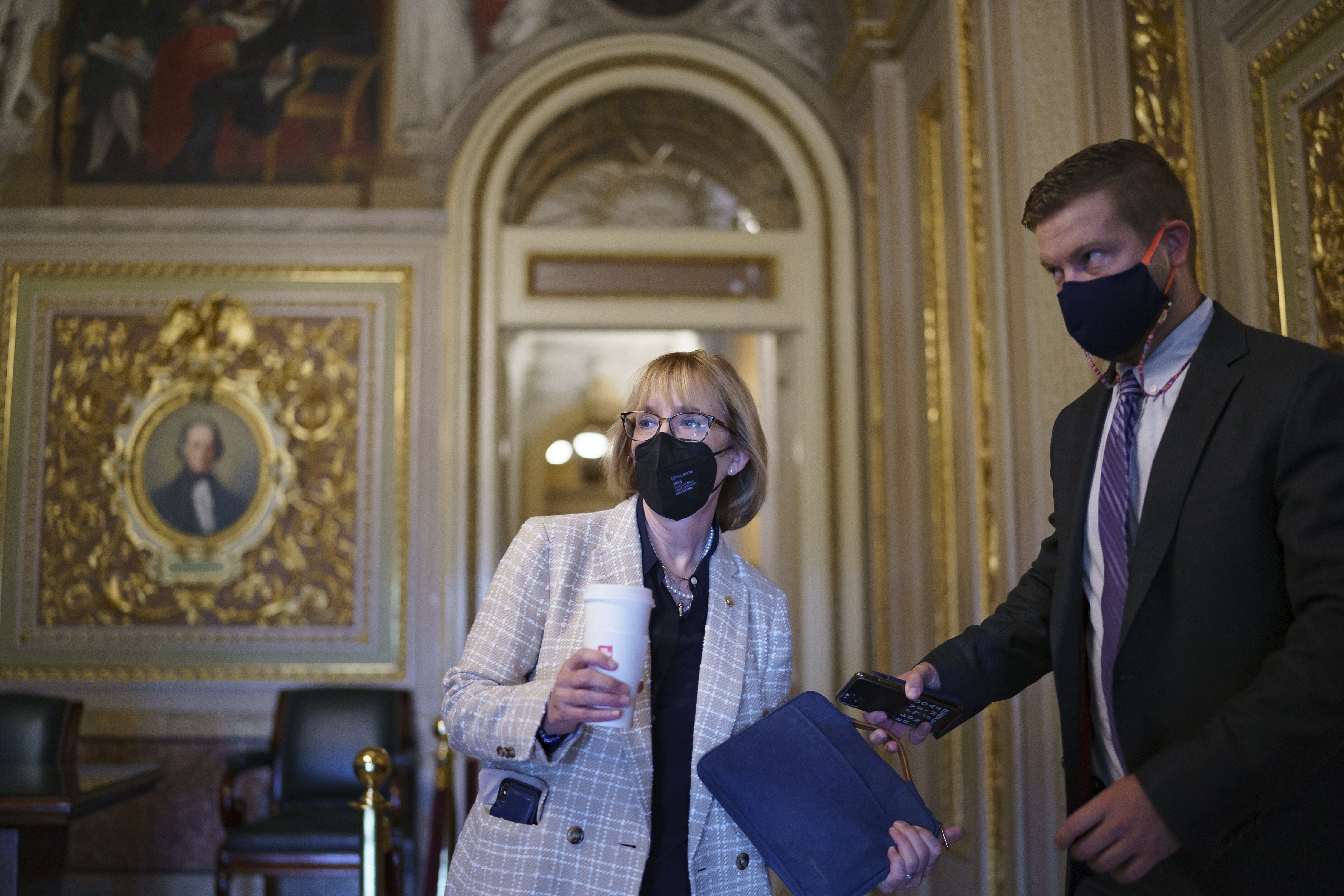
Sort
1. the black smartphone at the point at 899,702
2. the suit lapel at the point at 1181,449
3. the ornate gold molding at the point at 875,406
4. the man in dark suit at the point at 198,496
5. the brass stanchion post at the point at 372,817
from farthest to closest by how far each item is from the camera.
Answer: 1. the man in dark suit at the point at 198,496
2. the ornate gold molding at the point at 875,406
3. the brass stanchion post at the point at 372,817
4. the black smartphone at the point at 899,702
5. the suit lapel at the point at 1181,449

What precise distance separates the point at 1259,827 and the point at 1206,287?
2.18 meters

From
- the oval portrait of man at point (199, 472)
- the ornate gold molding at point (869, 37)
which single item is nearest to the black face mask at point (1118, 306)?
the ornate gold molding at point (869, 37)

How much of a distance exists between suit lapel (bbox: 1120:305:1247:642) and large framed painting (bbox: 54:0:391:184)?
16.6ft

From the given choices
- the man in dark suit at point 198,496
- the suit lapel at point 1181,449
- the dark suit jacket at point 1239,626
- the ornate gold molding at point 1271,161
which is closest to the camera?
the dark suit jacket at point 1239,626

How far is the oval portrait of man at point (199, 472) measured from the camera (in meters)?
5.65

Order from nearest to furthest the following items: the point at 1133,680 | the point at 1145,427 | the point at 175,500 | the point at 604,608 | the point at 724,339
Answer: the point at 604,608 → the point at 1133,680 → the point at 1145,427 → the point at 175,500 → the point at 724,339

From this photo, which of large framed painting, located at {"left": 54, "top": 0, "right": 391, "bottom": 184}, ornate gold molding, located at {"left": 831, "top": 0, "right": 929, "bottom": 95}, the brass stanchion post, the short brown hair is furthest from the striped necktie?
large framed painting, located at {"left": 54, "top": 0, "right": 391, "bottom": 184}

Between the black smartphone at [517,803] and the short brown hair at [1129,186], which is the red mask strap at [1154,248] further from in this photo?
the black smartphone at [517,803]

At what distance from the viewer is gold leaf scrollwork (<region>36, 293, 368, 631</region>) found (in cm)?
560

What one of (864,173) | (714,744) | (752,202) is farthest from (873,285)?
(714,744)

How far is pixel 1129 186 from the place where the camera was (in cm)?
182

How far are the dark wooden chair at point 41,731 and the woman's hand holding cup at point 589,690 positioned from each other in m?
3.93

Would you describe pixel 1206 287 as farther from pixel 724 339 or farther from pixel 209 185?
pixel 724 339

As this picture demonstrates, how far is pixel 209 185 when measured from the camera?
5.86 metres
